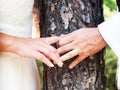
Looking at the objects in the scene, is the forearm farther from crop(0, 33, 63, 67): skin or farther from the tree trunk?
the tree trunk

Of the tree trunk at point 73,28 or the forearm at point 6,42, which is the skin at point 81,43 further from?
the forearm at point 6,42

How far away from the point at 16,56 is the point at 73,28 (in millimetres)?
270

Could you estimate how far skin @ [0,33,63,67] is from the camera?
6.33 feet

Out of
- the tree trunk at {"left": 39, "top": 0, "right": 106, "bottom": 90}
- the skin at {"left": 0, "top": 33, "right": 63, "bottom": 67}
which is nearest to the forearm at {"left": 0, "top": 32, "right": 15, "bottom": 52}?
the skin at {"left": 0, "top": 33, "right": 63, "bottom": 67}

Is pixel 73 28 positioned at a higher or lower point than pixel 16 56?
higher

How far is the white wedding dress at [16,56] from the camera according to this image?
2.00m

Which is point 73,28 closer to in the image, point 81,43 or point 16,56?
point 81,43

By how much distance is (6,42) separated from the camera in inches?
76.9

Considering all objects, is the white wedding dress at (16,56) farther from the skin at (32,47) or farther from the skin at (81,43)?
the skin at (81,43)

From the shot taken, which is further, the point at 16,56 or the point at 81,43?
the point at 16,56

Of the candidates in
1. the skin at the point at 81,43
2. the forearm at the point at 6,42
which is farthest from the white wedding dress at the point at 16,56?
the skin at the point at 81,43

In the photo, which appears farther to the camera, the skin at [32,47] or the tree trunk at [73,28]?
the tree trunk at [73,28]

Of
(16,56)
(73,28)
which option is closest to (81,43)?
(73,28)

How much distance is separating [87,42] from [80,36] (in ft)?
0.12
